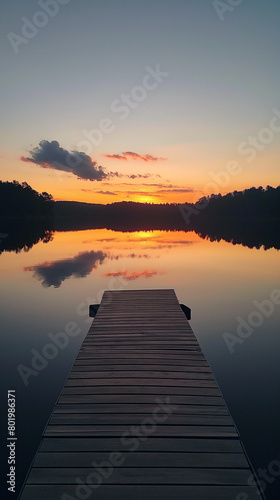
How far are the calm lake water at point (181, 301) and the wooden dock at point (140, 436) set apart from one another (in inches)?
54.9

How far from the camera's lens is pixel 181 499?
119 inches

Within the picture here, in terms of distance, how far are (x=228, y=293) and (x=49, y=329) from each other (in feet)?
29.5

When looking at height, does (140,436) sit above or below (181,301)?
above

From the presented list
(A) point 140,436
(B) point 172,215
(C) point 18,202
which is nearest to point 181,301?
(A) point 140,436

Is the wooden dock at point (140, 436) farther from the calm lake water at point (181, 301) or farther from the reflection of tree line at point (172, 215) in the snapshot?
the reflection of tree line at point (172, 215)

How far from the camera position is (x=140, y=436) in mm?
3861

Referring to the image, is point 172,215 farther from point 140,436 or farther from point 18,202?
point 140,436

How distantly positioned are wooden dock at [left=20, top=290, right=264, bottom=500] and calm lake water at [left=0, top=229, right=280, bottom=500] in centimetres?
139

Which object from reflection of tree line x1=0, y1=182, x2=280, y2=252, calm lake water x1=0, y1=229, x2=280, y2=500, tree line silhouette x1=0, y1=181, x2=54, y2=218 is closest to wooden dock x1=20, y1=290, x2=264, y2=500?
calm lake water x1=0, y1=229, x2=280, y2=500

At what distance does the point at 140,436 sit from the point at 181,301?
424 inches

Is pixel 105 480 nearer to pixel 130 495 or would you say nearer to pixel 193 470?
pixel 130 495

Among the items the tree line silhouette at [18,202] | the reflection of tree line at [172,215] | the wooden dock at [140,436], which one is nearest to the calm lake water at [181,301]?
the wooden dock at [140,436]

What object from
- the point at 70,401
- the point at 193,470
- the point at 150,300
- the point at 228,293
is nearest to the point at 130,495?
the point at 193,470

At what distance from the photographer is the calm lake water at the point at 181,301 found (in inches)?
233
